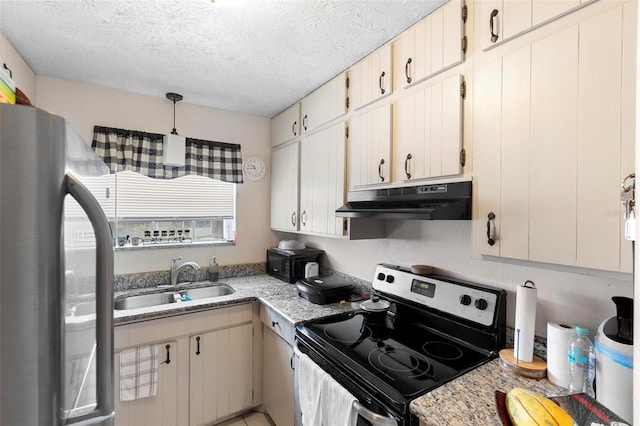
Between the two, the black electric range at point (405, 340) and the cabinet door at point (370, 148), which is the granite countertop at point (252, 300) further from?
the cabinet door at point (370, 148)

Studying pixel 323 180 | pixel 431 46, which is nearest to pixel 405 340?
pixel 323 180

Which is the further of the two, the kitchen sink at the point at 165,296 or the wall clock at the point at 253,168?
the wall clock at the point at 253,168

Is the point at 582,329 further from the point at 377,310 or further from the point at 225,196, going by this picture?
the point at 225,196

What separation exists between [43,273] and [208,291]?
84.3 inches

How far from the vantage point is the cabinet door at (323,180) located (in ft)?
6.57

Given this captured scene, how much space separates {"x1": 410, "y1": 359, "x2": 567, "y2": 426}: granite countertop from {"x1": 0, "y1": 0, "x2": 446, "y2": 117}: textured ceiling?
161cm

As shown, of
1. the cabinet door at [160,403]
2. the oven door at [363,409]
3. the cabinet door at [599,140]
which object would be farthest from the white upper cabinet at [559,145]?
the cabinet door at [160,403]

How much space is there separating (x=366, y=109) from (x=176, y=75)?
1361 millimetres

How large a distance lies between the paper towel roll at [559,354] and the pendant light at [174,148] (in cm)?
264

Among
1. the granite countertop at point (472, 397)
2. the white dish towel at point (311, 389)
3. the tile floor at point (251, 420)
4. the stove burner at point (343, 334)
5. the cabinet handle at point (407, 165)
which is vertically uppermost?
the cabinet handle at point (407, 165)

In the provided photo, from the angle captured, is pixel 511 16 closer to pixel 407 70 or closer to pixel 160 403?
pixel 407 70

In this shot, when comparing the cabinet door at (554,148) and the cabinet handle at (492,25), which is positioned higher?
the cabinet handle at (492,25)

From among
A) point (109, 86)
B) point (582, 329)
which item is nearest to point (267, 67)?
point (109, 86)

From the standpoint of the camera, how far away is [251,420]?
2195 mm
